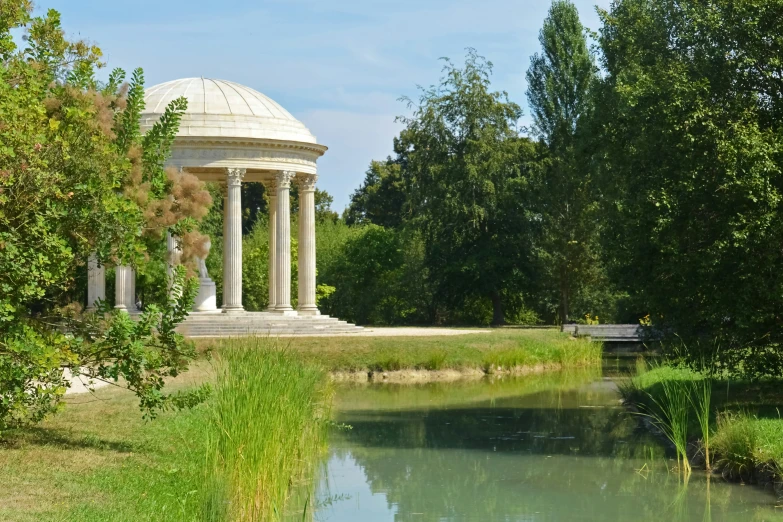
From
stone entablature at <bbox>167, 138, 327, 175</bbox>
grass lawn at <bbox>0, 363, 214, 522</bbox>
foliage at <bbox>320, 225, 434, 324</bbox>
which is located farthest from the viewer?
foliage at <bbox>320, 225, 434, 324</bbox>

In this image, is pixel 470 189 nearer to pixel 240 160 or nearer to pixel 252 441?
pixel 240 160

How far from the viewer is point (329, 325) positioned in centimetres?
4981

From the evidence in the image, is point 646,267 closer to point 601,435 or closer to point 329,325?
Answer: point 601,435

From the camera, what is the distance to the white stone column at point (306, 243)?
51969 millimetres

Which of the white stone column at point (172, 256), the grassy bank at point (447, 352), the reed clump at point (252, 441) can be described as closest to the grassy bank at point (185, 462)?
the reed clump at point (252, 441)

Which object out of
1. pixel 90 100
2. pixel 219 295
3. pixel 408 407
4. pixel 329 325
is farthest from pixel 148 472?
pixel 219 295

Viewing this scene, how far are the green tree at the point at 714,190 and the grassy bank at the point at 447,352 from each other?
16.3 m

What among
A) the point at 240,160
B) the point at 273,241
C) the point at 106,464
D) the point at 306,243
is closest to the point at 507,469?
the point at 106,464

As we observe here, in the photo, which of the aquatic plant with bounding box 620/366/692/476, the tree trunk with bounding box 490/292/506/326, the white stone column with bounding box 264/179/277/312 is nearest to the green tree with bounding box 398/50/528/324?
the tree trunk with bounding box 490/292/506/326

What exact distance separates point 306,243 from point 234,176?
213 inches

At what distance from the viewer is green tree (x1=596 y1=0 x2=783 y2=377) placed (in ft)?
67.3

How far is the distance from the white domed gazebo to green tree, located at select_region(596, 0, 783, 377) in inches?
1076

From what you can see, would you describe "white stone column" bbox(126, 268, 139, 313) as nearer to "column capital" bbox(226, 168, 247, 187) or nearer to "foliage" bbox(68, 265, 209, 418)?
"column capital" bbox(226, 168, 247, 187)

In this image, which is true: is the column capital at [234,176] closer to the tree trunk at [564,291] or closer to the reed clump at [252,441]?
the tree trunk at [564,291]
